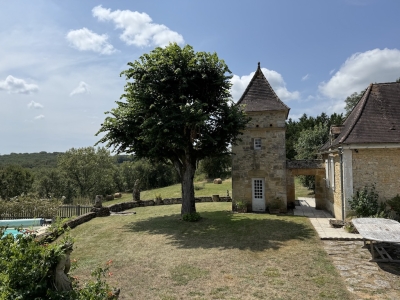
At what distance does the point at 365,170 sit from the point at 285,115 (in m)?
6.22

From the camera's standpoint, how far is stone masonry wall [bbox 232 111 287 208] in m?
18.2

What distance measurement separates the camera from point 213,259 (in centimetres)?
942

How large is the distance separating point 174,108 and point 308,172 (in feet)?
36.6

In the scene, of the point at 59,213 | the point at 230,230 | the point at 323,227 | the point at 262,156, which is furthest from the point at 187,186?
the point at 59,213

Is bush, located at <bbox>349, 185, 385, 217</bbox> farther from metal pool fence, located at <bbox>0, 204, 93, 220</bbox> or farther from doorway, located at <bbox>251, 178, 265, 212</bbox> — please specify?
metal pool fence, located at <bbox>0, 204, 93, 220</bbox>

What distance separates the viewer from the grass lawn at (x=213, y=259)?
7.05 m

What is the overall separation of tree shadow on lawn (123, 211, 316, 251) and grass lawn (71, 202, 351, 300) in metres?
0.04

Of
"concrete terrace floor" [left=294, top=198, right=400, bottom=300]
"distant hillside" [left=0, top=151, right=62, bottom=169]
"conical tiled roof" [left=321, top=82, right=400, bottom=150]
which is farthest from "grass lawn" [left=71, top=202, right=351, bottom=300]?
"distant hillside" [left=0, top=151, right=62, bottom=169]

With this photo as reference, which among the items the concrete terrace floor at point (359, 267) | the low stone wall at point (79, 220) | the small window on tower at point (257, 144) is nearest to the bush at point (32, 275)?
the concrete terrace floor at point (359, 267)

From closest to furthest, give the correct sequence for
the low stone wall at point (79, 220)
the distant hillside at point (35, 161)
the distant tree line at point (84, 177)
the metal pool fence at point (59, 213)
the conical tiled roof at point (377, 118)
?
the conical tiled roof at point (377, 118) < the low stone wall at point (79, 220) < the metal pool fence at point (59, 213) < the distant tree line at point (84, 177) < the distant hillside at point (35, 161)

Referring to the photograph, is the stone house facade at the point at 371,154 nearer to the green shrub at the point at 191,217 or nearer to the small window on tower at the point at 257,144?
the small window on tower at the point at 257,144

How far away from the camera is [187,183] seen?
1639 cm

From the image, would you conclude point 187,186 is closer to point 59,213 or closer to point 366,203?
point 366,203

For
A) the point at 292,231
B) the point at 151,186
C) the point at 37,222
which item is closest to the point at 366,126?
the point at 292,231
